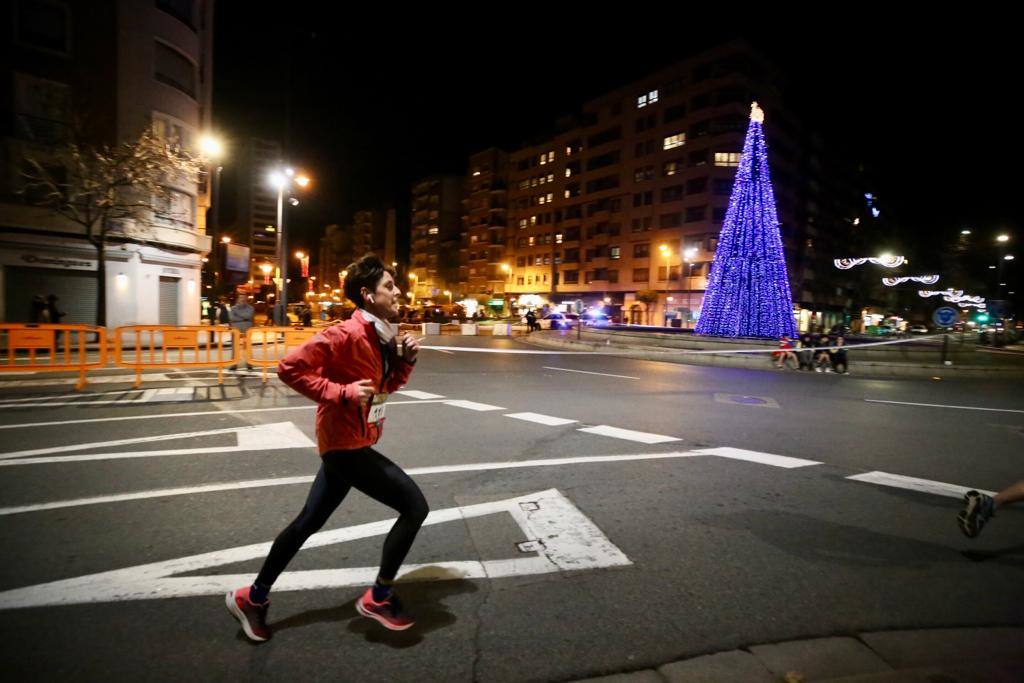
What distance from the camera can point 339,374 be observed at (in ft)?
8.79

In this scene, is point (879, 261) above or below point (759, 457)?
above

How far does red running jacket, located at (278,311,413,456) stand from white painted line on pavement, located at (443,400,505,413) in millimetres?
6008

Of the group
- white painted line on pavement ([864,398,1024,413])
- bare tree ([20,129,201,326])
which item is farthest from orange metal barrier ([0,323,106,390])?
white painted line on pavement ([864,398,1024,413])

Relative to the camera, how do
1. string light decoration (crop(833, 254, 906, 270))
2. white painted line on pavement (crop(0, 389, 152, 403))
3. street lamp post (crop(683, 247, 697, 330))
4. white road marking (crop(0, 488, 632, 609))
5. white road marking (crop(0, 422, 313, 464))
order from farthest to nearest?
street lamp post (crop(683, 247, 697, 330)) < string light decoration (crop(833, 254, 906, 270)) < white painted line on pavement (crop(0, 389, 152, 403)) < white road marking (crop(0, 422, 313, 464)) < white road marking (crop(0, 488, 632, 609))

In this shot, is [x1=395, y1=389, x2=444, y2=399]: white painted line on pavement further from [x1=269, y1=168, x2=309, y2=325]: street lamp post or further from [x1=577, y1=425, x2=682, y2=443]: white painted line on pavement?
[x1=269, y1=168, x2=309, y2=325]: street lamp post

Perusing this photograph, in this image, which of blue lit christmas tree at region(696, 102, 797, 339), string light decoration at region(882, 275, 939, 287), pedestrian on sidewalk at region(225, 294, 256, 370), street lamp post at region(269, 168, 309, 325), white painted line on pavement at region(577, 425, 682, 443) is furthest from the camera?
string light decoration at region(882, 275, 939, 287)

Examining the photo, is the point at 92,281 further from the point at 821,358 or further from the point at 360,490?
the point at 821,358

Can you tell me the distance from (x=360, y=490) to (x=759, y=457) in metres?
5.25

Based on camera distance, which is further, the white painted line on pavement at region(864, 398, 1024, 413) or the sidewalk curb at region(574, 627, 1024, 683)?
the white painted line on pavement at region(864, 398, 1024, 413)

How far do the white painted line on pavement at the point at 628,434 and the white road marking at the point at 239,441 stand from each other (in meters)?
3.97

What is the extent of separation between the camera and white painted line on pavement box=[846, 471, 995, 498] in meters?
5.03

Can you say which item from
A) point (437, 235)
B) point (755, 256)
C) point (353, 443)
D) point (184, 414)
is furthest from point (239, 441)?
point (437, 235)

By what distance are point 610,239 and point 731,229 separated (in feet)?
141

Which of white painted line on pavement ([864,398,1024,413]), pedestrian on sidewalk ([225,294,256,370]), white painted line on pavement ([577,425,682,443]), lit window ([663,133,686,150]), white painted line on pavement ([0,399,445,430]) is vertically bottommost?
white painted line on pavement ([0,399,445,430])
